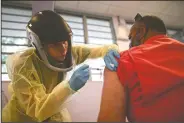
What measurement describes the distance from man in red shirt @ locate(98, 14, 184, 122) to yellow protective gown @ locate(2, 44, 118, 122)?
33cm

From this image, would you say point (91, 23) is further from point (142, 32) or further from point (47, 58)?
point (142, 32)

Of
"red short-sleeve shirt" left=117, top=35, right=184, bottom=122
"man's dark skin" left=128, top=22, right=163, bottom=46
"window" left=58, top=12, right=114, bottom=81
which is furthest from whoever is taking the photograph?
"window" left=58, top=12, right=114, bottom=81

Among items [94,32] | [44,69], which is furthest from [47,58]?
[94,32]

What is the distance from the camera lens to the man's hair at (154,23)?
1.03 metres

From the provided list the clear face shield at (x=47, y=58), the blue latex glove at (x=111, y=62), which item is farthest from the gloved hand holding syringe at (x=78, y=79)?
the clear face shield at (x=47, y=58)

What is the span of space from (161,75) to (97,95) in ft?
4.74

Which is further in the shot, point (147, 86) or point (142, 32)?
point (142, 32)

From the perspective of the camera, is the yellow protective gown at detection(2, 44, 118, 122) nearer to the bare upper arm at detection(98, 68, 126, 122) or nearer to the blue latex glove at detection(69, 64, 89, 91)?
the blue latex glove at detection(69, 64, 89, 91)

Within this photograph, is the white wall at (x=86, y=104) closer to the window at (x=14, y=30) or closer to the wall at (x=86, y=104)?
the wall at (x=86, y=104)

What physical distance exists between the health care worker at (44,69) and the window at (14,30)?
0.31m

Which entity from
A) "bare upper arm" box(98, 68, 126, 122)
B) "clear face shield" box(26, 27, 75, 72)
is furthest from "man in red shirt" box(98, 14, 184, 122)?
"clear face shield" box(26, 27, 75, 72)

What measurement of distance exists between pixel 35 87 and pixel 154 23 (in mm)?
→ 862

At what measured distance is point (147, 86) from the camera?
31.7 inches

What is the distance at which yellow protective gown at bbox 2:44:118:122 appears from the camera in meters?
1.07
